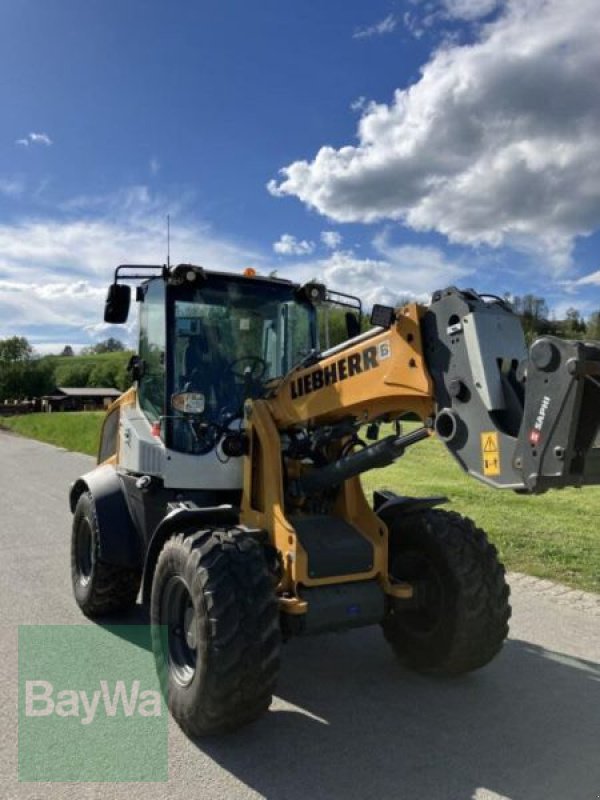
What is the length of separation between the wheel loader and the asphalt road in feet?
0.68

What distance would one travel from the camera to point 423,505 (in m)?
5.05

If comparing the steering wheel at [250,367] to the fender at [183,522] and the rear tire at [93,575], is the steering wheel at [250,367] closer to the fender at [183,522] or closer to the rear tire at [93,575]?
the fender at [183,522]

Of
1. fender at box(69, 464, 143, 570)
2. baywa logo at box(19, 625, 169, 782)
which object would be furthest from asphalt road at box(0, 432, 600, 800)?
fender at box(69, 464, 143, 570)

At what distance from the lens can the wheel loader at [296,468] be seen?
3320 millimetres

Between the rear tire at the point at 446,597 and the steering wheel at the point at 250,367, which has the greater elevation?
the steering wheel at the point at 250,367

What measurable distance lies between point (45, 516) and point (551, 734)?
8.40 metres

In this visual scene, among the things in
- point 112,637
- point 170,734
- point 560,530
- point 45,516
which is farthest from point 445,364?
point 45,516

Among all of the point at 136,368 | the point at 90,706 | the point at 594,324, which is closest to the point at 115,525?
the point at 136,368

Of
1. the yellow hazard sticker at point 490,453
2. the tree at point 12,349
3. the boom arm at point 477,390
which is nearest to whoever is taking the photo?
the boom arm at point 477,390

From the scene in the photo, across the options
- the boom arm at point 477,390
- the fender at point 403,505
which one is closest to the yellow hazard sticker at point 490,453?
the boom arm at point 477,390

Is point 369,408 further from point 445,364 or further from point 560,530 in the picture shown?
point 560,530

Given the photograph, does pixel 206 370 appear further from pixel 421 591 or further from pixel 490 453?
pixel 490 453

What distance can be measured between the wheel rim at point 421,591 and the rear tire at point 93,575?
2218mm

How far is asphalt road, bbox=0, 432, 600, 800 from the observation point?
11.4 feet
